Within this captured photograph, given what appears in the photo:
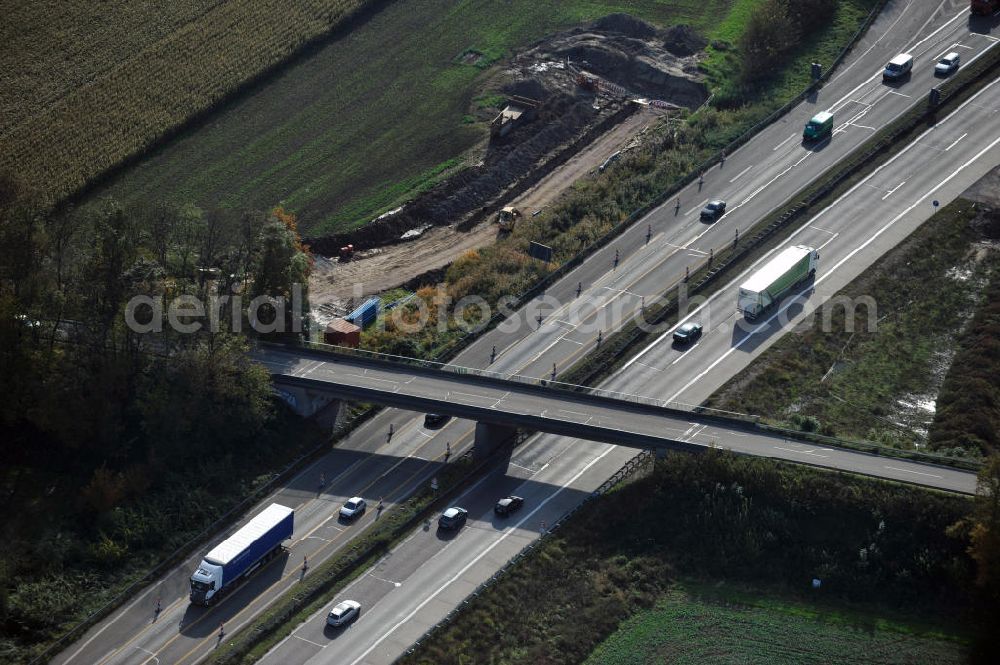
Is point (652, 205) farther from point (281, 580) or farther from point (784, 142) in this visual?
point (281, 580)

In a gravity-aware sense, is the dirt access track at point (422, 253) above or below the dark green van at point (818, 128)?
below

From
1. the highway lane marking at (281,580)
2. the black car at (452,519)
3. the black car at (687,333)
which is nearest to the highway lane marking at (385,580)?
the highway lane marking at (281,580)

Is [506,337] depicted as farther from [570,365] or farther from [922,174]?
[922,174]

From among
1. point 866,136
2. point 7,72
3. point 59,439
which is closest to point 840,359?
point 866,136

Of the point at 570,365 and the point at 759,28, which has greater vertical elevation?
the point at 759,28

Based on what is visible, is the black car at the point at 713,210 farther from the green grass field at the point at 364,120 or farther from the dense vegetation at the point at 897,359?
the green grass field at the point at 364,120

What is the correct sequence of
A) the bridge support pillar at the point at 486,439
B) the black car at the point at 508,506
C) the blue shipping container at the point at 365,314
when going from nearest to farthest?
the black car at the point at 508,506, the bridge support pillar at the point at 486,439, the blue shipping container at the point at 365,314

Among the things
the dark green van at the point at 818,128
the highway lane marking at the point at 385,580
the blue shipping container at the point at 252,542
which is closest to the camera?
the blue shipping container at the point at 252,542

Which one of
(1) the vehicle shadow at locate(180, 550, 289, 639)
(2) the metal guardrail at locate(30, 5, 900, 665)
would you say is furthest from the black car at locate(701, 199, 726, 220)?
(1) the vehicle shadow at locate(180, 550, 289, 639)
